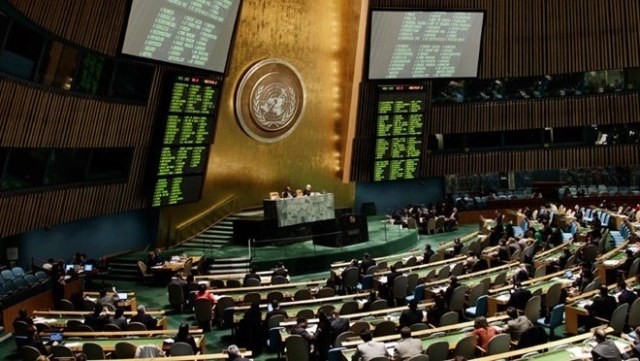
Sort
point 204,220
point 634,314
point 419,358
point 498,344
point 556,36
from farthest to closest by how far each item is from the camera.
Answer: point 556,36 → point 204,220 → point 634,314 → point 498,344 → point 419,358

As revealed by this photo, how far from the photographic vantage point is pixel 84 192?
1830cm

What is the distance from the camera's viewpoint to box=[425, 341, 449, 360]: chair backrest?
893cm

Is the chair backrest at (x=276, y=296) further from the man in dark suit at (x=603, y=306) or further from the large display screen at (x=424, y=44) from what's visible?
the large display screen at (x=424, y=44)

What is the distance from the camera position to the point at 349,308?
12.2 meters

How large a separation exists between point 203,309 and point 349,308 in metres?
3.18

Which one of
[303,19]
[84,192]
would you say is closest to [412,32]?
[303,19]

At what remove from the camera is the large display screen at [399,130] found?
81.6 feet

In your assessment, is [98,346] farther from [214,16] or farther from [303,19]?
[303,19]

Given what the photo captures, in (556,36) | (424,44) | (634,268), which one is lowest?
(634,268)

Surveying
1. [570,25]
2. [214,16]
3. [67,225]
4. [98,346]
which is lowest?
[98,346]

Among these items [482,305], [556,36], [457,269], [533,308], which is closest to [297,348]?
[482,305]

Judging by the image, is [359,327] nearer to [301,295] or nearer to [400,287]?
[301,295]

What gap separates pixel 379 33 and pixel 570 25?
345 inches

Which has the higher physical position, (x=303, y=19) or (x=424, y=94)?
(x=303, y=19)
